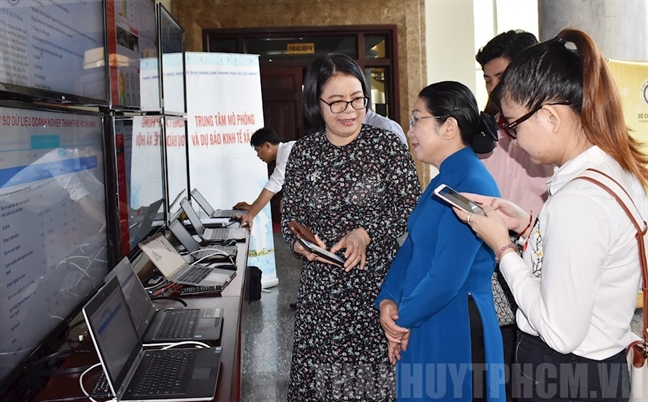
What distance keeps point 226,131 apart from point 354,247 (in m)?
3.47

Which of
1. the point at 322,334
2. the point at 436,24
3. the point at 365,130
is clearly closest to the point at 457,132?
the point at 365,130

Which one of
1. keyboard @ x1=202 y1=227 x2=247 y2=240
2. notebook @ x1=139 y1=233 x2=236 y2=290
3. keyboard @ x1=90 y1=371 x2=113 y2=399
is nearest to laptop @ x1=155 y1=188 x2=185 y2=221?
keyboard @ x1=202 y1=227 x2=247 y2=240

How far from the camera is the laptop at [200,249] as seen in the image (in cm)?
284

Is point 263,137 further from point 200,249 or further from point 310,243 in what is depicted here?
point 310,243

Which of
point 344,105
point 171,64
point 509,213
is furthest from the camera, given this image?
point 171,64

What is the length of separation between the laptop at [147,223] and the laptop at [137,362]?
899 mm

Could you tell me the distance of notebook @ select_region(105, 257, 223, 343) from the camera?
66.5 inches

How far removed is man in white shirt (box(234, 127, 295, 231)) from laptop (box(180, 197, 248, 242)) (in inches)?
26.9

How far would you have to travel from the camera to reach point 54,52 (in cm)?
155

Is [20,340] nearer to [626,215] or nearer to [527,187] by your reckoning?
[626,215]

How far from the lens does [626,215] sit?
→ 47.4 inches

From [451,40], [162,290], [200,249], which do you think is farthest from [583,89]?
[451,40]

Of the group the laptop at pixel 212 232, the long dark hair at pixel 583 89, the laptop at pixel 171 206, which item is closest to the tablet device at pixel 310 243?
the long dark hair at pixel 583 89

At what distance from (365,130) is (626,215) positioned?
1.15m
